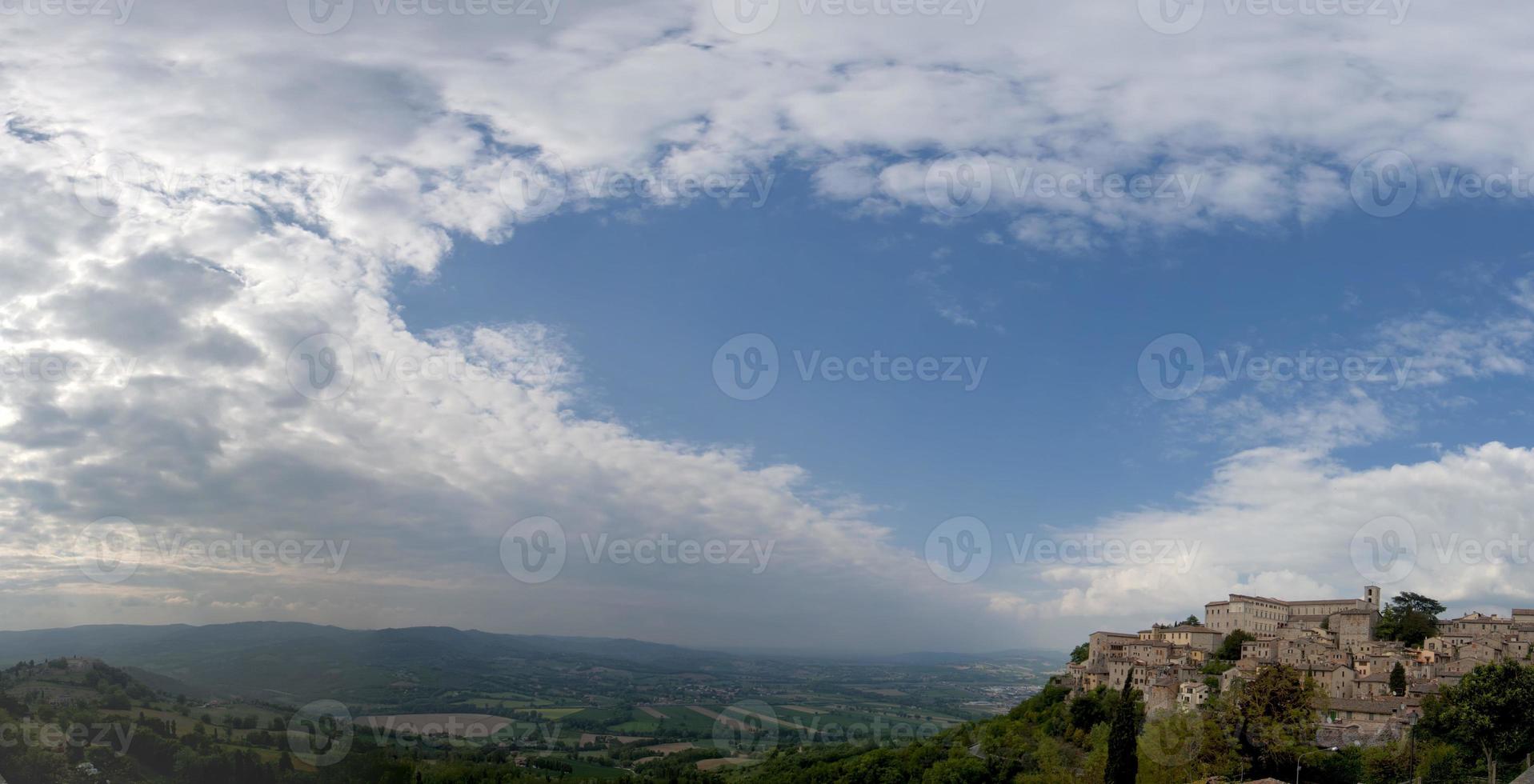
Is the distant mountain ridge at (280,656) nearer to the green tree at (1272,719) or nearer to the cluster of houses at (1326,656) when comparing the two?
the cluster of houses at (1326,656)

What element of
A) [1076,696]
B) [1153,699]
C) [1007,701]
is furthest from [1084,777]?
[1007,701]

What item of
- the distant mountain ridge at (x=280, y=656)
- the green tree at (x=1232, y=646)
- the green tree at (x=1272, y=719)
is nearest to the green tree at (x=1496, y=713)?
the green tree at (x=1272, y=719)

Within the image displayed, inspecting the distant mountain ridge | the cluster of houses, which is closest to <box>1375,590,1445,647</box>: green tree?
the cluster of houses

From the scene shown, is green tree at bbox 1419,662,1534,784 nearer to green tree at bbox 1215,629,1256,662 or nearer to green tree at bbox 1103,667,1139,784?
green tree at bbox 1103,667,1139,784

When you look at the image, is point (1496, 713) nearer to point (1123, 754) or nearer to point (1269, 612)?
point (1123, 754)

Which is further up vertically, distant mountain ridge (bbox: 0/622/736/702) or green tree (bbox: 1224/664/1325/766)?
green tree (bbox: 1224/664/1325/766)

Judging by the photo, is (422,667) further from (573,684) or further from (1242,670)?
(1242,670)

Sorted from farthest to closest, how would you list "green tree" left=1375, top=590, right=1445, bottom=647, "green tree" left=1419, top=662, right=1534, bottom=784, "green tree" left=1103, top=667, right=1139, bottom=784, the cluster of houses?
"green tree" left=1375, top=590, right=1445, bottom=647
the cluster of houses
"green tree" left=1103, top=667, right=1139, bottom=784
"green tree" left=1419, top=662, right=1534, bottom=784

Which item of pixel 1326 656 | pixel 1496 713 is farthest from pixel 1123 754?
pixel 1326 656
